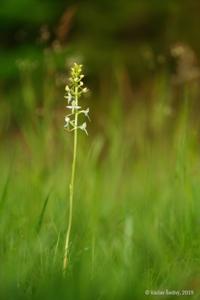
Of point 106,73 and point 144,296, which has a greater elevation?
point 106,73

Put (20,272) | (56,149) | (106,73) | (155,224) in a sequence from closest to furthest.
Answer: (20,272) < (155,224) < (56,149) < (106,73)

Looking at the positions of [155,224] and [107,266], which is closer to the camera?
[107,266]

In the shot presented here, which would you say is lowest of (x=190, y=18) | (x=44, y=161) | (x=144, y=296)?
(x=144, y=296)

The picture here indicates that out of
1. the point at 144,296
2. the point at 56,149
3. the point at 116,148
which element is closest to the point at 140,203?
the point at 116,148

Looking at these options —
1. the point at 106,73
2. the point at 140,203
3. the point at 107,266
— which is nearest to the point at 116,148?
the point at 140,203

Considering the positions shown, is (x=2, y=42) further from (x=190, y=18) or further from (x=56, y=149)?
(x=56, y=149)

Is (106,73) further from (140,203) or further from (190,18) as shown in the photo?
(140,203)

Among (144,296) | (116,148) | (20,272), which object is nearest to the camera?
(144,296)

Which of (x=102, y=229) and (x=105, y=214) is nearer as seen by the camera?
(x=102, y=229)
